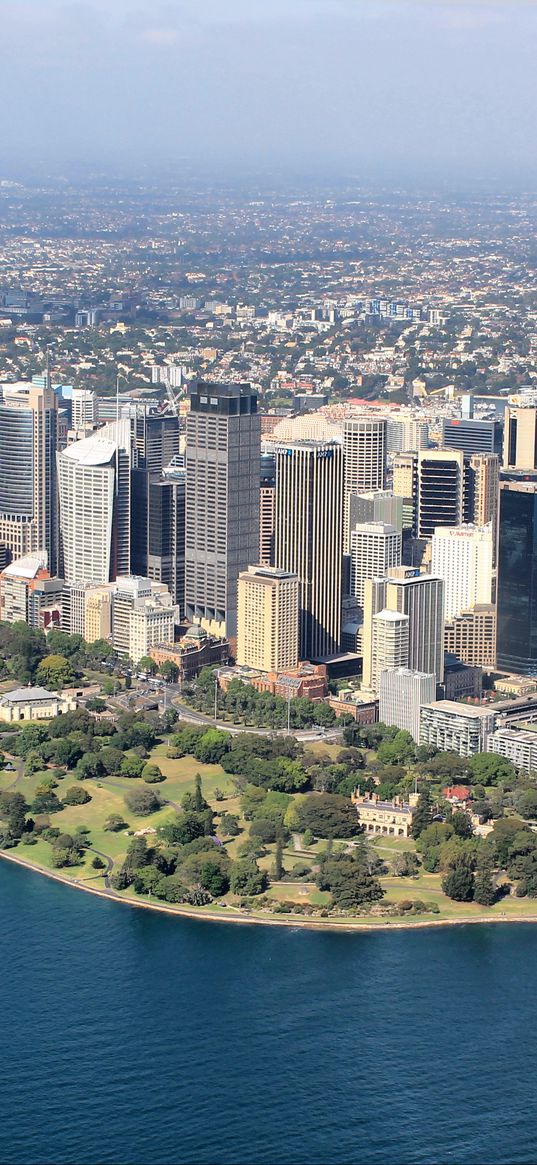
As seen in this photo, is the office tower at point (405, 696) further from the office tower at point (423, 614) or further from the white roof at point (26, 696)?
the white roof at point (26, 696)

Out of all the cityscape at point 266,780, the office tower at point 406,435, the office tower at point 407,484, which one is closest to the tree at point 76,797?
the cityscape at point 266,780

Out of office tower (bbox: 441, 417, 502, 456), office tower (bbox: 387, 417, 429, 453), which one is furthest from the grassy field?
office tower (bbox: 387, 417, 429, 453)

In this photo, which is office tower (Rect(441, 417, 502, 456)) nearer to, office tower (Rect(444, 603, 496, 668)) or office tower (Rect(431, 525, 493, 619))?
office tower (Rect(431, 525, 493, 619))

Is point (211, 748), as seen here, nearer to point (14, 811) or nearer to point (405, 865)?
point (14, 811)

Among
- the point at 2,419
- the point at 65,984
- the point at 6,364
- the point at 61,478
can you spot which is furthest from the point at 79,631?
the point at 6,364

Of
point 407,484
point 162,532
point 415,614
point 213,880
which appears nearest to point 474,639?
point 415,614

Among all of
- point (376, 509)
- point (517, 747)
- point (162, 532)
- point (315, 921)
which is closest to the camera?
point (315, 921)
